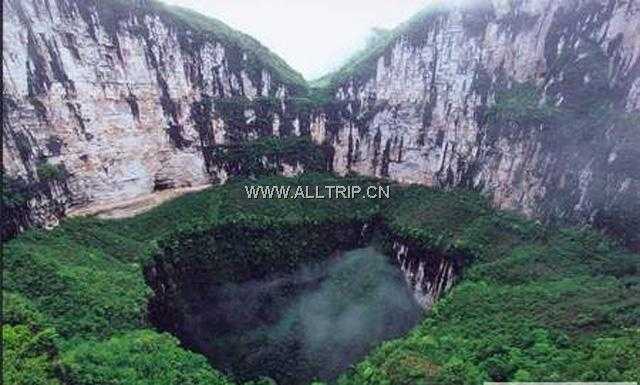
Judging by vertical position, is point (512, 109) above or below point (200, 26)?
below

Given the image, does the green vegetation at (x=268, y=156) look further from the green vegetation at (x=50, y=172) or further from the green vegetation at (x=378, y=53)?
the green vegetation at (x=50, y=172)

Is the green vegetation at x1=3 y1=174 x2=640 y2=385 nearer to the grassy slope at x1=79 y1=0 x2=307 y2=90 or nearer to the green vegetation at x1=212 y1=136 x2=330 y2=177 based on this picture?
the green vegetation at x1=212 y1=136 x2=330 y2=177

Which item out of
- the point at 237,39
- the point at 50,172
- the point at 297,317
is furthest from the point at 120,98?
the point at 297,317

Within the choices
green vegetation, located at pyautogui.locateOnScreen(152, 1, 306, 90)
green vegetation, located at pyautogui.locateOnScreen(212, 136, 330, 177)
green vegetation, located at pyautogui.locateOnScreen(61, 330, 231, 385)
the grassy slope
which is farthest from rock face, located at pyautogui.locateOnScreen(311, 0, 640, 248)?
green vegetation, located at pyautogui.locateOnScreen(61, 330, 231, 385)

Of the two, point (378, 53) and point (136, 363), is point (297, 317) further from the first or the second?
point (378, 53)

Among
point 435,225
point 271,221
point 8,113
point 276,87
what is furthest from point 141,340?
point 276,87

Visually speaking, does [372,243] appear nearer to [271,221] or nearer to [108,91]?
[271,221]

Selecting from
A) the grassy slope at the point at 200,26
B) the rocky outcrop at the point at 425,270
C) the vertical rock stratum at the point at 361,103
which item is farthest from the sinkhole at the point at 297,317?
the grassy slope at the point at 200,26
